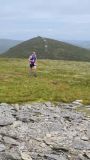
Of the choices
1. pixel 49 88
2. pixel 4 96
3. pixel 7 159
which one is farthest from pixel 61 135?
pixel 49 88

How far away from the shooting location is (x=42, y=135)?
28.3 metres

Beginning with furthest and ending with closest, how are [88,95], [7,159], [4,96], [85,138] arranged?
1. [88,95]
2. [4,96]
3. [85,138]
4. [7,159]

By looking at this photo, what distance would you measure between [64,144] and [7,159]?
4.58 meters

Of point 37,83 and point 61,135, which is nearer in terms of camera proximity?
point 61,135

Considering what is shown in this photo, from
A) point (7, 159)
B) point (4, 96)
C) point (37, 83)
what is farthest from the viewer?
point (37, 83)

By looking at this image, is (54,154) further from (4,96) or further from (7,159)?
(4,96)

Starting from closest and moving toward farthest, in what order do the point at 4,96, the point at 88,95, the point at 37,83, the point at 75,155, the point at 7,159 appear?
the point at 7,159
the point at 75,155
the point at 4,96
the point at 88,95
the point at 37,83

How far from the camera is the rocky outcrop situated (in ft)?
83.2

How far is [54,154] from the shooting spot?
25.5m

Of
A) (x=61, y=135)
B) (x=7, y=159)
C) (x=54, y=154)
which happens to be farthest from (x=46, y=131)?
(x=7, y=159)

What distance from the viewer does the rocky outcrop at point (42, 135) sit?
25.4 meters

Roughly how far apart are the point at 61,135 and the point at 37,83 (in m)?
27.5

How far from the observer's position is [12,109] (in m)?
35.9

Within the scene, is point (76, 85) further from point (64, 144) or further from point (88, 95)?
point (64, 144)
